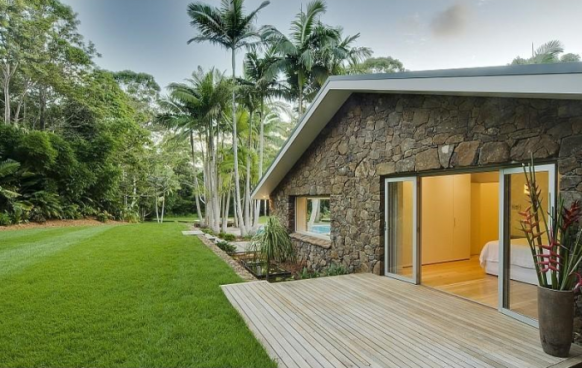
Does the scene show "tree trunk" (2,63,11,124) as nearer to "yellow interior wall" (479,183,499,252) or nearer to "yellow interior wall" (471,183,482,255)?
"yellow interior wall" (471,183,482,255)

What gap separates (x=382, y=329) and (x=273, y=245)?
504cm

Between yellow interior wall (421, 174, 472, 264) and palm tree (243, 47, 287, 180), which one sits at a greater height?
palm tree (243, 47, 287, 180)

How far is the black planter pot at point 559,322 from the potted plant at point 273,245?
5.92m

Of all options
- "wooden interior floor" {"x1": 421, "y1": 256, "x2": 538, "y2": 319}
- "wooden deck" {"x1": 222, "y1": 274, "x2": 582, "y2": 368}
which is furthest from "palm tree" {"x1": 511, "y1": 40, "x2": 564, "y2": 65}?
"wooden deck" {"x1": 222, "y1": 274, "x2": 582, "y2": 368}

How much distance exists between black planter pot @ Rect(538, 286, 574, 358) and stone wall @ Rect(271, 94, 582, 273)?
1.05 m

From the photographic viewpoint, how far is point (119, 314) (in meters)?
3.76

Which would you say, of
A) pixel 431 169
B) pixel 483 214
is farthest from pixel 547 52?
pixel 431 169

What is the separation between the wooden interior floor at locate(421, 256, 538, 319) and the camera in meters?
3.63

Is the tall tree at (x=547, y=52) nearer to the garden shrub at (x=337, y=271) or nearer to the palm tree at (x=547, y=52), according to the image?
the palm tree at (x=547, y=52)

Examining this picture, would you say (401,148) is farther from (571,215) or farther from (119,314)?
(119,314)

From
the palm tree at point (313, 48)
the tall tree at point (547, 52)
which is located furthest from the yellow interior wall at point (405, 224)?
the tall tree at point (547, 52)

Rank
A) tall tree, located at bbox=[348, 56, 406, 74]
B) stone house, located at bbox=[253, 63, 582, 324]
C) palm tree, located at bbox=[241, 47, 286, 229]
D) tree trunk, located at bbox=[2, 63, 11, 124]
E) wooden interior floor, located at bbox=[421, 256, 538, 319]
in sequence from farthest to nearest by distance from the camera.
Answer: tall tree, located at bbox=[348, 56, 406, 74] < tree trunk, located at bbox=[2, 63, 11, 124] < palm tree, located at bbox=[241, 47, 286, 229] < wooden interior floor, located at bbox=[421, 256, 538, 319] < stone house, located at bbox=[253, 63, 582, 324]

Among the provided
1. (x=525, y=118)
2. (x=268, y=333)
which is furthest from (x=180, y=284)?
(x=525, y=118)

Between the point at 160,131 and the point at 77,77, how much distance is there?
30.7 ft
